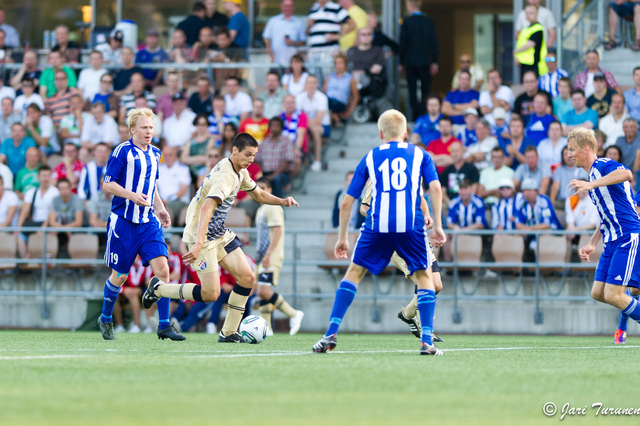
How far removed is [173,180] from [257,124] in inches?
67.3

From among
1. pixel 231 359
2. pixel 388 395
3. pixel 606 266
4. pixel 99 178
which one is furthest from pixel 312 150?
pixel 388 395

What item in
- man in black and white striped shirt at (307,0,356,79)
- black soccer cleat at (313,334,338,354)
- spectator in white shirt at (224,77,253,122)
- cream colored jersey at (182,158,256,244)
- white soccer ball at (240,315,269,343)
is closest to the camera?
black soccer cleat at (313,334,338,354)

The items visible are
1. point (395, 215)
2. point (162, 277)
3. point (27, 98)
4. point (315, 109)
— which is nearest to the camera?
point (395, 215)

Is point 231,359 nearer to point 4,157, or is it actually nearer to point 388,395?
point 388,395

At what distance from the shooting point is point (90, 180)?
55.4 ft

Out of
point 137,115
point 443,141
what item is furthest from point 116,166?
point 443,141

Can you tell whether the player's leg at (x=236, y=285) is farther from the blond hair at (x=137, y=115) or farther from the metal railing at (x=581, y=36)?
the metal railing at (x=581, y=36)

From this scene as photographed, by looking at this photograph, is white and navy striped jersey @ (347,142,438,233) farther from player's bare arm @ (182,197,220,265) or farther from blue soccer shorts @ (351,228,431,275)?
player's bare arm @ (182,197,220,265)

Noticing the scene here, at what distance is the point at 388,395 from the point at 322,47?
13.9 metres

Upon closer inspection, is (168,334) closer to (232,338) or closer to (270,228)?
(232,338)

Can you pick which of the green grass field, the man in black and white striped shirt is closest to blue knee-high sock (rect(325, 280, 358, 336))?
the green grass field

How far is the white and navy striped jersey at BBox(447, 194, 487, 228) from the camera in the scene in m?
15.4

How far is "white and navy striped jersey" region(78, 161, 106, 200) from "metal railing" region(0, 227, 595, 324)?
0.97 meters

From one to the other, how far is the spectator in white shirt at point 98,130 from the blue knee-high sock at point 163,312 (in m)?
8.08
